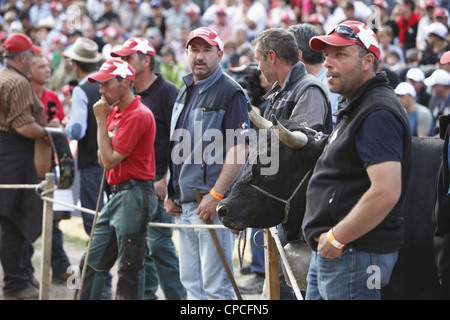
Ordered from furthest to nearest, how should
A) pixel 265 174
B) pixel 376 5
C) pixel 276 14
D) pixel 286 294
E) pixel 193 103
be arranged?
pixel 276 14 → pixel 376 5 → pixel 193 103 → pixel 286 294 → pixel 265 174

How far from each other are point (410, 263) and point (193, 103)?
2.20 metres

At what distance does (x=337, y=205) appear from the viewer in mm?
3264

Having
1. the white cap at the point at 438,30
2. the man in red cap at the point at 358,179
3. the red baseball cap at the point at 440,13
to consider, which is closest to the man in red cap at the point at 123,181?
the man in red cap at the point at 358,179

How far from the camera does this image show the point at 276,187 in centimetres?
387

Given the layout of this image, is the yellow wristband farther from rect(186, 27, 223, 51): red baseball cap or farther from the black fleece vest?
rect(186, 27, 223, 51): red baseball cap

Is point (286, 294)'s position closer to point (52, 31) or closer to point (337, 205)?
point (337, 205)

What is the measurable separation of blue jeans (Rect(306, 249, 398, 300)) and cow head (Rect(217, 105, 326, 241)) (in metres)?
0.56

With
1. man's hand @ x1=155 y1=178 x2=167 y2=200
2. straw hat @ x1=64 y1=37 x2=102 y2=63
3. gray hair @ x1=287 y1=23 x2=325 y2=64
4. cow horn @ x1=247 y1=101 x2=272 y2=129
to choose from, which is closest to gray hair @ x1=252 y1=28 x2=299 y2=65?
gray hair @ x1=287 y1=23 x2=325 y2=64

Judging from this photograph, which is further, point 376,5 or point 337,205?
point 376,5

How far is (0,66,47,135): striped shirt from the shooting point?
272 inches

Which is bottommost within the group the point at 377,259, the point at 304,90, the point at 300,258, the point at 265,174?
the point at 300,258

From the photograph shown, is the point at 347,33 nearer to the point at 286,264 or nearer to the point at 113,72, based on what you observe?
the point at 286,264
